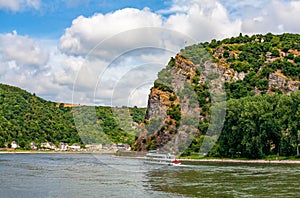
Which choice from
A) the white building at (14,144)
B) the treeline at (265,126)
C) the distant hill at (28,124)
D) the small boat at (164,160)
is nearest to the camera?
the small boat at (164,160)

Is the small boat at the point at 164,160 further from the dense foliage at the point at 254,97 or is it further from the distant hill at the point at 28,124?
the distant hill at the point at 28,124

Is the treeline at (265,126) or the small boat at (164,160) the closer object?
the small boat at (164,160)

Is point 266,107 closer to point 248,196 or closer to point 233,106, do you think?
point 233,106

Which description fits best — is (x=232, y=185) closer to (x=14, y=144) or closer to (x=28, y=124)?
(x=14, y=144)

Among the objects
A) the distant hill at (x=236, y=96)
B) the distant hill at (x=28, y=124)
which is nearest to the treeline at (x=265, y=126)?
the distant hill at (x=236, y=96)

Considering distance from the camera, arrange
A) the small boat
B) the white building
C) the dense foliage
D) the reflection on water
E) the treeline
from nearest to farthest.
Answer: the reflection on water < the small boat < the treeline < the dense foliage < the white building

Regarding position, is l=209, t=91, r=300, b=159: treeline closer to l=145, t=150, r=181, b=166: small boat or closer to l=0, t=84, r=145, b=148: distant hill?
l=145, t=150, r=181, b=166: small boat

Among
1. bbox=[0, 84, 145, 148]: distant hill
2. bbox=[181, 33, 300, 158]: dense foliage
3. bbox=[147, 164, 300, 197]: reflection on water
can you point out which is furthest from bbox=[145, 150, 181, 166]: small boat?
bbox=[0, 84, 145, 148]: distant hill

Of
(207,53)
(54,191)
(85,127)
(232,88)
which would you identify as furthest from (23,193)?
(207,53)
